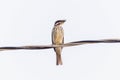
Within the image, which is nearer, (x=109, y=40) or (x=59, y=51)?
(x=109, y=40)

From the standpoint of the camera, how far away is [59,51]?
6.34 metres

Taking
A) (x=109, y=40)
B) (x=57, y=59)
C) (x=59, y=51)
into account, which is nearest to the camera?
(x=109, y=40)

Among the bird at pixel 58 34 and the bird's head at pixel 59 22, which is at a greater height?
the bird's head at pixel 59 22

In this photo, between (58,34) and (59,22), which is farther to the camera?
(58,34)

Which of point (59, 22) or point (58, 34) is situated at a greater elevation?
point (59, 22)

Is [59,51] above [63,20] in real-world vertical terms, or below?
below

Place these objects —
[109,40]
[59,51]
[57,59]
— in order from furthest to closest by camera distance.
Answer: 1. [57,59]
2. [59,51]
3. [109,40]

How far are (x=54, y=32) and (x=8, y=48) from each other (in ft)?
8.56

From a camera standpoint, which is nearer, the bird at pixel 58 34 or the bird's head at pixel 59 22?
the bird at pixel 58 34

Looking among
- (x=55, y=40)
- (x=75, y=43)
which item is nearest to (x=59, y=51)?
(x=55, y=40)

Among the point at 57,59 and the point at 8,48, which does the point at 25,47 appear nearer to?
the point at 8,48

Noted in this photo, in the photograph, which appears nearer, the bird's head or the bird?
the bird

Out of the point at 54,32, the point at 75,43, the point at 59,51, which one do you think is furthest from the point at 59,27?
Answer: the point at 75,43

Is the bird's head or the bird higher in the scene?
the bird's head
